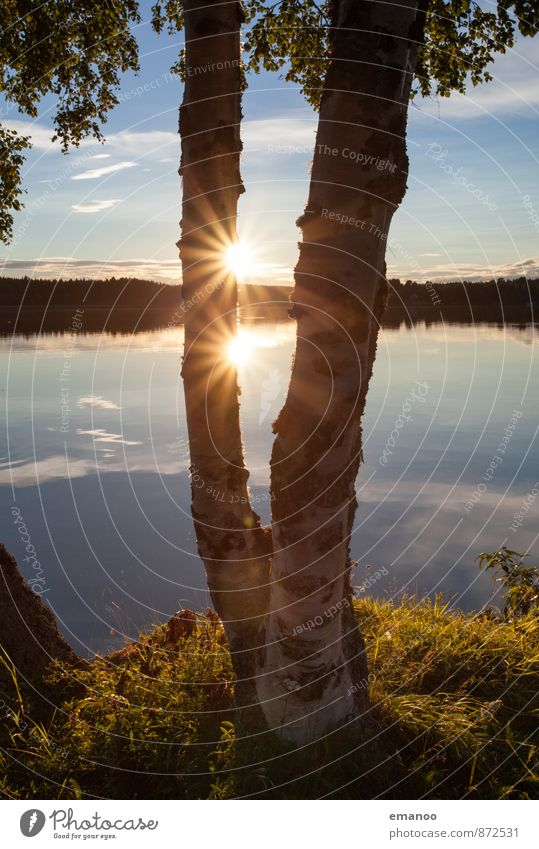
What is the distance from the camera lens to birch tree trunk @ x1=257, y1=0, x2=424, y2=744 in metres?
4.48

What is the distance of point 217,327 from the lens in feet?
17.9

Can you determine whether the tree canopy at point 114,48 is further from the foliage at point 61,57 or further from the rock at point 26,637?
the rock at point 26,637

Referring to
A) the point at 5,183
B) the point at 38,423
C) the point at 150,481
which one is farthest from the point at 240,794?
the point at 38,423

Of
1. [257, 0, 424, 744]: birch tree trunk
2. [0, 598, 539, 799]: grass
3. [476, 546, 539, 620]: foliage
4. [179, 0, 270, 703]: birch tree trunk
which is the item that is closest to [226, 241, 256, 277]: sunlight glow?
[179, 0, 270, 703]: birch tree trunk

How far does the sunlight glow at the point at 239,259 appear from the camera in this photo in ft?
18.1

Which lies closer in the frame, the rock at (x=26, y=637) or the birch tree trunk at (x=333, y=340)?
the birch tree trunk at (x=333, y=340)

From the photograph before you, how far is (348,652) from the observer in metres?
5.52

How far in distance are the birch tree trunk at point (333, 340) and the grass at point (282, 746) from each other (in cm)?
41

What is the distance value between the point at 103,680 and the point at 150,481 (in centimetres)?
1383
